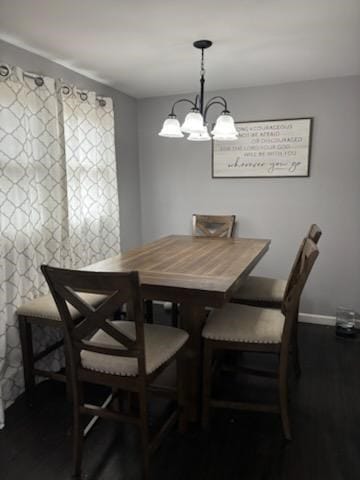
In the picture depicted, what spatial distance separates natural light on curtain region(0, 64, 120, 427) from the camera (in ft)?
7.02

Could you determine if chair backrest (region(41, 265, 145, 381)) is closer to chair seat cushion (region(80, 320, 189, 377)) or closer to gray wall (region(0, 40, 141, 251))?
chair seat cushion (region(80, 320, 189, 377))

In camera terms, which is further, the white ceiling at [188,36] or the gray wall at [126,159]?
the gray wall at [126,159]

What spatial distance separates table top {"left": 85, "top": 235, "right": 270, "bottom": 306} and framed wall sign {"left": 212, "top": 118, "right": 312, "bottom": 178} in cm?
78

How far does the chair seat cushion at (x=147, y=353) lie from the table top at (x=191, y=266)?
0.22 metres

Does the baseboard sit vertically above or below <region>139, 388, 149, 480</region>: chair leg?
below

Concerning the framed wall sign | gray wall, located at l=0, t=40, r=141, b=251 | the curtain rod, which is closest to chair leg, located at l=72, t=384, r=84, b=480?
the curtain rod

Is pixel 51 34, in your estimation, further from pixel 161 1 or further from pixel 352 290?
pixel 352 290

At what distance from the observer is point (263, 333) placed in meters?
1.82

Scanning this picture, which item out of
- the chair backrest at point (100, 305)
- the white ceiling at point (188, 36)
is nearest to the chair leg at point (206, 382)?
the chair backrest at point (100, 305)

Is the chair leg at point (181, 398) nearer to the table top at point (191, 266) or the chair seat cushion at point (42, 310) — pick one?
the table top at point (191, 266)

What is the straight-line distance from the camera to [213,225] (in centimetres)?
333

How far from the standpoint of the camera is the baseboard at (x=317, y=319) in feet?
10.7

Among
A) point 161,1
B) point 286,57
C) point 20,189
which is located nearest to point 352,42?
point 286,57

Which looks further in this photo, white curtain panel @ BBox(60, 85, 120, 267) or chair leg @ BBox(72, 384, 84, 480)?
white curtain panel @ BBox(60, 85, 120, 267)
